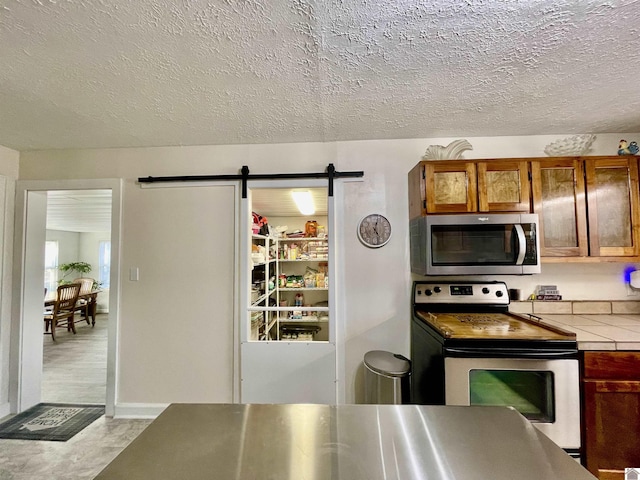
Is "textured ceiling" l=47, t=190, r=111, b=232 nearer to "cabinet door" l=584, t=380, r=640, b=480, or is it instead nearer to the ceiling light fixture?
the ceiling light fixture

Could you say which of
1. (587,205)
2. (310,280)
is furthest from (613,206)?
(310,280)

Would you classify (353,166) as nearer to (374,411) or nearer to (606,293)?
(374,411)

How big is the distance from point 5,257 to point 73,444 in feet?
5.63

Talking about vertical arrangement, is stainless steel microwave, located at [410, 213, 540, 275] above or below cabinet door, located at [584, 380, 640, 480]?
above

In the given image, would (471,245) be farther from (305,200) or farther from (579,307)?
(305,200)

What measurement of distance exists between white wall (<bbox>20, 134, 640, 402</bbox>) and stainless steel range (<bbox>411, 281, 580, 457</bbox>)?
1.83 ft

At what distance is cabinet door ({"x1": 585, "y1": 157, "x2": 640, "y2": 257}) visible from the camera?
6.46 feet

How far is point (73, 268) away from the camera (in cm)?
732

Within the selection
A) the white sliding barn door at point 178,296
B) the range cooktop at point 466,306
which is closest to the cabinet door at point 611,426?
the range cooktop at point 466,306

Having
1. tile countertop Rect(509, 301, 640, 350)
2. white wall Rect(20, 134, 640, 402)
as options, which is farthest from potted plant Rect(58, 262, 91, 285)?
tile countertop Rect(509, 301, 640, 350)

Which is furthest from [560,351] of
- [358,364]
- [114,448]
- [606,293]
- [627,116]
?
[114,448]

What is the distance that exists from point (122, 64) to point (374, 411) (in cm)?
191

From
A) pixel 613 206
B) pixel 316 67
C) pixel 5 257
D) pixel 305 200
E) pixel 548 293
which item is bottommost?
pixel 548 293

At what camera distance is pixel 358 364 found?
2.31 metres
